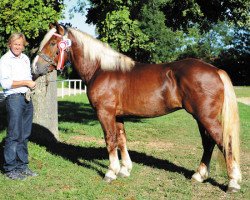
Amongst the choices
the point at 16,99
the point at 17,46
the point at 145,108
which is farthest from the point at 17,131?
the point at 145,108

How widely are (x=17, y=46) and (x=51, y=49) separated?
53cm

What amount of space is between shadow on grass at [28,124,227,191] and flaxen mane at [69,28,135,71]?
1.90 metres

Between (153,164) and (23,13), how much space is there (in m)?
3.88

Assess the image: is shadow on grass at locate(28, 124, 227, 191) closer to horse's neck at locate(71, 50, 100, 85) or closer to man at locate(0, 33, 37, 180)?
man at locate(0, 33, 37, 180)

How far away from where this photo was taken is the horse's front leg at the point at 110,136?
5836mm

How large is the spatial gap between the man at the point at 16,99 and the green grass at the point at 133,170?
1.27ft

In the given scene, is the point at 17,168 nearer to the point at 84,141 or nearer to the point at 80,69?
the point at 80,69

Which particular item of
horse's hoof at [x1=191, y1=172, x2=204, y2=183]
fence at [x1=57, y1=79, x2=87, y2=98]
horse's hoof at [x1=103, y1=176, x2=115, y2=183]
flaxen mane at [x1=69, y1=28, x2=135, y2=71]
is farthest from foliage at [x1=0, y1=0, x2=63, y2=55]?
fence at [x1=57, y1=79, x2=87, y2=98]

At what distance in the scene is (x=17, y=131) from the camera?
229 inches

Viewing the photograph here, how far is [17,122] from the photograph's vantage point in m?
5.77

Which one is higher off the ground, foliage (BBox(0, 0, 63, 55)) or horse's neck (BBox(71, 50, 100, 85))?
foliage (BBox(0, 0, 63, 55))

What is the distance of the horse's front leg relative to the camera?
19.1 feet

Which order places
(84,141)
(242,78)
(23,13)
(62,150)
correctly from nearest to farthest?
(23,13)
(62,150)
(84,141)
(242,78)

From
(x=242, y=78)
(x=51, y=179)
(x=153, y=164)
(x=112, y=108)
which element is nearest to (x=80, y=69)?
(x=112, y=108)
